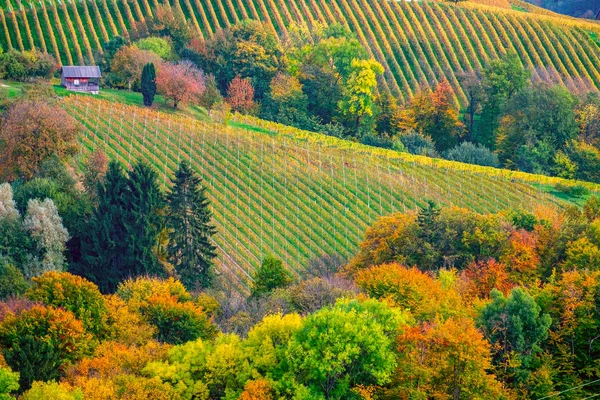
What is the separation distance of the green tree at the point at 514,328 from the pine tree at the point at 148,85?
2064 inches

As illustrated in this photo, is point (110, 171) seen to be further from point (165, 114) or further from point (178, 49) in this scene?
point (178, 49)

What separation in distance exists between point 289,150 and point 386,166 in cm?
883

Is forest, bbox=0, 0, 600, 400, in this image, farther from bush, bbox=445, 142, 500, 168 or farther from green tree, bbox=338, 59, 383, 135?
bush, bbox=445, 142, 500, 168

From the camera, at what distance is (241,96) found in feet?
368

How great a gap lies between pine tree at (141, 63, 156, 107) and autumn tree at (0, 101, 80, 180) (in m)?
21.6

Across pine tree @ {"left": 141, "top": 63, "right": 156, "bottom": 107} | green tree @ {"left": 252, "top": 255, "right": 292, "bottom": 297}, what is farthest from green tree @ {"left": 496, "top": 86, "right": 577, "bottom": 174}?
green tree @ {"left": 252, "top": 255, "right": 292, "bottom": 297}

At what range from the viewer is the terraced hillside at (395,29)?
12369 centimetres

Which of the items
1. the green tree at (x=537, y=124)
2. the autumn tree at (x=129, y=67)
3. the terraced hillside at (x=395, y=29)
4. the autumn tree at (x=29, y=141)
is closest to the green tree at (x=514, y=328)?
the autumn tree at (x=29, y=141)

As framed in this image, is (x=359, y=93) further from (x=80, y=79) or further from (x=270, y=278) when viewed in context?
(x=270, y=278)

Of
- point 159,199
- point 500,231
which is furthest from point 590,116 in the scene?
point 159,199

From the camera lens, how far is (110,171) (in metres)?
75.3

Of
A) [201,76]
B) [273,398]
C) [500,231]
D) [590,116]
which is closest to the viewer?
[273,398]

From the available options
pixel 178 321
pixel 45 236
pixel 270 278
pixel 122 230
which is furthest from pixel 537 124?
pixel 178 321

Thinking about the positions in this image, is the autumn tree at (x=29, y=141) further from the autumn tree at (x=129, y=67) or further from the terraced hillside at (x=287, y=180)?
the autumn tree at (x=129, y=67)
